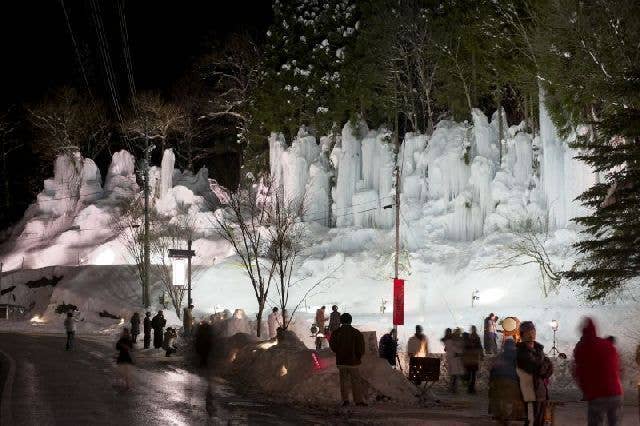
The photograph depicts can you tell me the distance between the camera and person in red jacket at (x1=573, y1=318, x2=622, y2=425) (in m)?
9.04

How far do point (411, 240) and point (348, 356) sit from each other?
27.7 meters

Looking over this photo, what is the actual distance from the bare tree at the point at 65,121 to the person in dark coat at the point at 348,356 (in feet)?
170

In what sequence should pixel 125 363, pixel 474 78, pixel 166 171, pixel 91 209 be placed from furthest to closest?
pixel 166 171 → pixel 91 209 → pixel 474 78 → pixel 125 363

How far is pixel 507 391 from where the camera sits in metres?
10.5

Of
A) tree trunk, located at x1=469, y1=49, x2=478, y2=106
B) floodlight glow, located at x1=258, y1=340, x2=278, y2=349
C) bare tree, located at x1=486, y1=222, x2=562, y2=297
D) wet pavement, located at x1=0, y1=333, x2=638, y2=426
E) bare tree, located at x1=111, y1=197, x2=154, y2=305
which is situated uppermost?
tree trunk, located at x1=469, y1=49, x2=478, y2=106

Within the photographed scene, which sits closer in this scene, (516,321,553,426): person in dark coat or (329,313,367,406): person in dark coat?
(516,321,553,426): person in dark coat

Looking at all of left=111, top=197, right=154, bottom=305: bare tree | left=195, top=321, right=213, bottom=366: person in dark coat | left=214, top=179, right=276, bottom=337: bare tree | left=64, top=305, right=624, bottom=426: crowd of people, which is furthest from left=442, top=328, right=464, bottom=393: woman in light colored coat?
left=111, top=197, right=154, bottom=305: bare tree

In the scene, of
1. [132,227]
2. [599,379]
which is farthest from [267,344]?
[132,227]

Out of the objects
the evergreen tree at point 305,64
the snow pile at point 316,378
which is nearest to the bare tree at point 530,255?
the evergreen tree at point 305,64

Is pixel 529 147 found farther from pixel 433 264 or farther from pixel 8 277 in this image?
pixel 8 277

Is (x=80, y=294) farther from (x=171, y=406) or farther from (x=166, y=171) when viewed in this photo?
(x=171, y=406)

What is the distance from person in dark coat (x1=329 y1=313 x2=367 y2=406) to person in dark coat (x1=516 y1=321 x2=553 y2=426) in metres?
3.75

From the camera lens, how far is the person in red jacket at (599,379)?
356 inches

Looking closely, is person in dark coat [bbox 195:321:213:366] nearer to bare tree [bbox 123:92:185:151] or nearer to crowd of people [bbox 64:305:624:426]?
crowd of people [bbox 64:305:624:426]
